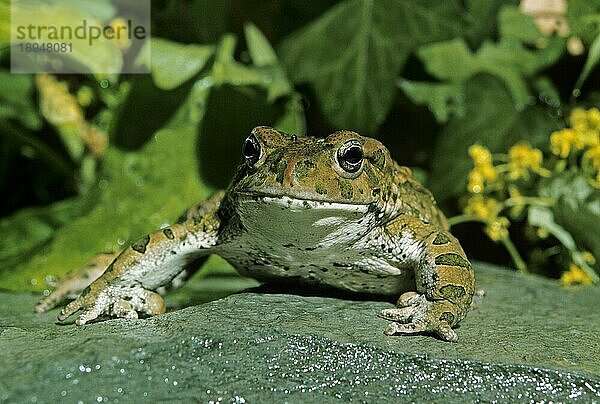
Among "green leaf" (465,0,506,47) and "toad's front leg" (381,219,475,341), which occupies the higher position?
"green leaf" (465,0,506,47)

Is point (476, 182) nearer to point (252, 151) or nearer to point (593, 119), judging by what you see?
point (593, 119)

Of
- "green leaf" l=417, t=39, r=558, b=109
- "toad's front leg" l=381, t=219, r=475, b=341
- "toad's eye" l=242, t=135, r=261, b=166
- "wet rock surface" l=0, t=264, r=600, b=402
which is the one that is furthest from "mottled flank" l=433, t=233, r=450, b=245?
"green leaf" l=417, t=39, r=558, b=109

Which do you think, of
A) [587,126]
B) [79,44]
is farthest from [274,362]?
[79,44]

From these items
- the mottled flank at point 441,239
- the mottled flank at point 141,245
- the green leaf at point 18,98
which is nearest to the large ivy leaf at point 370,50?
the mottled flank at point 441,239

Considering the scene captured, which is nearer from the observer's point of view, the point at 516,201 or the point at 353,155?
the point at 353,155

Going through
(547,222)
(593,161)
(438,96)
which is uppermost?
(438,96)

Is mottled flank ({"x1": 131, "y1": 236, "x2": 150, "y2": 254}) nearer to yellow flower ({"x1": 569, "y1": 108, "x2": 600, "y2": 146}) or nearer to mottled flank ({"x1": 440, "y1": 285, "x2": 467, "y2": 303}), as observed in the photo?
mottled flank ({"x1": 440, "y1": 285, "x2": 467, "y2": 303})

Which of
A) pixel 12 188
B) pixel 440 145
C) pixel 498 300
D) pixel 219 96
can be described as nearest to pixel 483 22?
pixel 440 145
